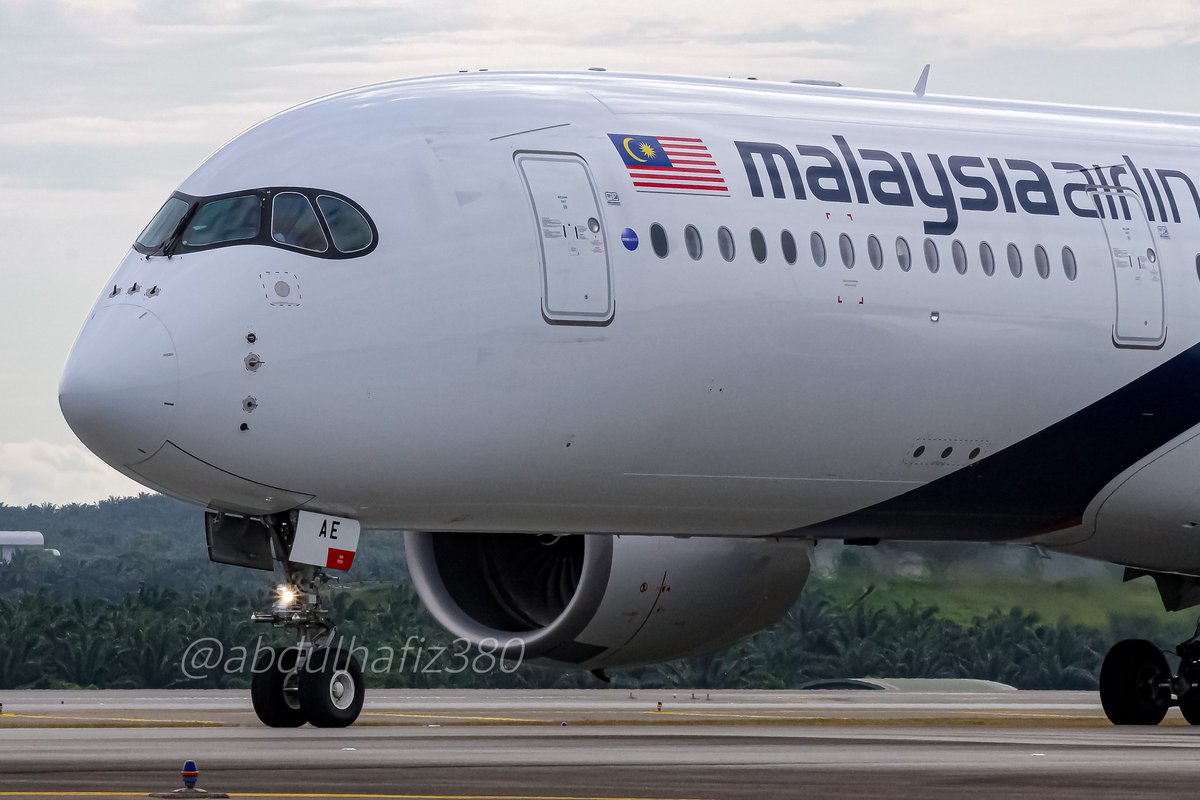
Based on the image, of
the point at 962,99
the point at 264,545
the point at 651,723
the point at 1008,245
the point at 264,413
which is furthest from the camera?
the point at 651,723

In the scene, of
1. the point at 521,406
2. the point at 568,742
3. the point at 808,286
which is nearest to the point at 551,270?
the point at 521,406

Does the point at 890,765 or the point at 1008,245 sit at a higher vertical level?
the point at 1008,245

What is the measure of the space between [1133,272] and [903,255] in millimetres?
2145

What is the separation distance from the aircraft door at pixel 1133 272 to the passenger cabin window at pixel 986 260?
1.15m

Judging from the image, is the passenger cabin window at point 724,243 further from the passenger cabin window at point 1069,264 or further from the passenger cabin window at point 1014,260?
the passenger cabin window at point 1069,264

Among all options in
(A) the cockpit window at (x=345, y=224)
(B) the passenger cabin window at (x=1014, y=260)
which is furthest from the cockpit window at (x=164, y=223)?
(B) the passenger cabin window at (x=1014, y=260)

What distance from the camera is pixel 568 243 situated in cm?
1680

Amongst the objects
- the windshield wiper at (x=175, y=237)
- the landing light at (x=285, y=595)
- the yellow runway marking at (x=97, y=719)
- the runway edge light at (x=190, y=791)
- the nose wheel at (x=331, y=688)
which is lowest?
the yellow runway marking at (x=97, y=719)

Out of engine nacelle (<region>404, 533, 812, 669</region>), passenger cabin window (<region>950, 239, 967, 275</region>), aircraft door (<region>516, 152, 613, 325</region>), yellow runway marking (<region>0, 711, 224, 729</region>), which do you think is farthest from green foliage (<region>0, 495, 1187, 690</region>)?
aircraft door (<region>516, 152, 613, 325</region>)

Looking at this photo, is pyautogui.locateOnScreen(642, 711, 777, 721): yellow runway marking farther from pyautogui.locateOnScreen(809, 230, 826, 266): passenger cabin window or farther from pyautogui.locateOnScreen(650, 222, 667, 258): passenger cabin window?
pyautogui.locateOnScreen(650, 222, 667, 258): passenger cabin window

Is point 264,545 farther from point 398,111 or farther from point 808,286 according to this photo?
point 808,286

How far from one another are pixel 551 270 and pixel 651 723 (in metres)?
5.88

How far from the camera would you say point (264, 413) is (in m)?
15.9

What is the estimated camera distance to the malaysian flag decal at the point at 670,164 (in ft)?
57.0
